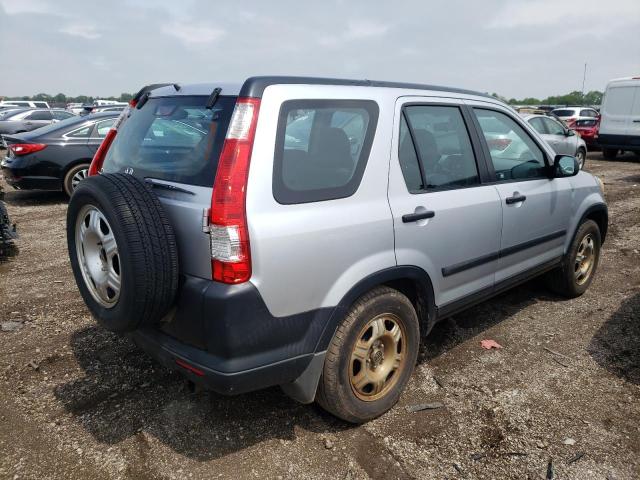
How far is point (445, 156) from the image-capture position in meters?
3.12

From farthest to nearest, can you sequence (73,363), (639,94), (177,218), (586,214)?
(639,94) < (586,214) < (73,363) < (177,218)

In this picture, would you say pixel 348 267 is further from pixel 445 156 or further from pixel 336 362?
pixel 445 156

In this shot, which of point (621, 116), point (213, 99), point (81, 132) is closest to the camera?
point (213, 99)

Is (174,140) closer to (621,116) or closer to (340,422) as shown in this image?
(340,422)

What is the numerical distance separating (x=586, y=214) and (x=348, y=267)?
118 inches

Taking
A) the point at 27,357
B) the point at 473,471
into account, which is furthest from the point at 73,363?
the point at 473,471

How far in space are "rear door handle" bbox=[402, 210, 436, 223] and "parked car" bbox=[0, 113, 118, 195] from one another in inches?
276

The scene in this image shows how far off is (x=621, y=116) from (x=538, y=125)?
4.28 meters

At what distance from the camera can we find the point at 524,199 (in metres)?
3.59

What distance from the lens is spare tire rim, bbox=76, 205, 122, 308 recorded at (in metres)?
2.33

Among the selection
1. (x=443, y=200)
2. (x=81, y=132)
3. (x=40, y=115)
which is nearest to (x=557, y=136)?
(x=81, y=132)

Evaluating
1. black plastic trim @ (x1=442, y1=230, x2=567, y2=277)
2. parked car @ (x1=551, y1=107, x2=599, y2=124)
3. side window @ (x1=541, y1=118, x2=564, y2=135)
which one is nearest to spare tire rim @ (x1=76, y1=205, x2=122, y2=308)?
black plastic trim @ (x1=442, y1=230, x2=567, y2=277)

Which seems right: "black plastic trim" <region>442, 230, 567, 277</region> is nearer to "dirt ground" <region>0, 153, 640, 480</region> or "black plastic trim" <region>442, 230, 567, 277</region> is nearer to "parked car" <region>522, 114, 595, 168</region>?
"dirt ground" <region>0, 153, 640, 480</region>

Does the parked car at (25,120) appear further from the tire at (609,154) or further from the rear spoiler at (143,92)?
the tire at (609,154)
